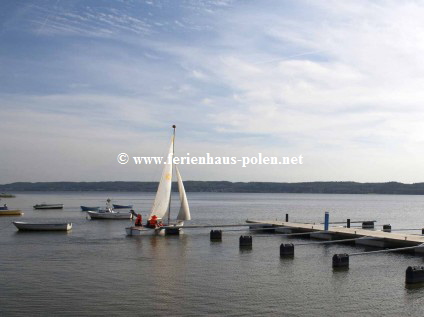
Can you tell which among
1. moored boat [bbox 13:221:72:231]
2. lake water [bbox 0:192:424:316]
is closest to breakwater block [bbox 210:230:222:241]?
lake water [bbox 0:192:424:316]

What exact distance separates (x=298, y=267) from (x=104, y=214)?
1911 inches

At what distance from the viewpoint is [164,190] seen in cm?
4859

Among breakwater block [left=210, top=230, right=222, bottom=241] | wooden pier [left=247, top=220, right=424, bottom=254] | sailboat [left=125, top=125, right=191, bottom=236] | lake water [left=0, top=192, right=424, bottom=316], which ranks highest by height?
sailboat [left=125, top=125, right=191, bottom=236]

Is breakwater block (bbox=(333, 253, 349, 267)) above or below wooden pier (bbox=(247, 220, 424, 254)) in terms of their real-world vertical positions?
below

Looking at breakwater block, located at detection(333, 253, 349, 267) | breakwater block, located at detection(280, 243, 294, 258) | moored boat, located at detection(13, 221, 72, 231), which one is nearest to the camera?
breakwater block, located at detection(333, 253, 349, 267)

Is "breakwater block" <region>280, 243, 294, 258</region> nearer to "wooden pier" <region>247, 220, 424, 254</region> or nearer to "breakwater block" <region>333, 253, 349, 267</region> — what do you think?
"breakwater block" <region>333, 253, 349, 267</region>

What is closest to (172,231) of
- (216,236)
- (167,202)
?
(167,202)

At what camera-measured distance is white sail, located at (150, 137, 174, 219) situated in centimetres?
4843

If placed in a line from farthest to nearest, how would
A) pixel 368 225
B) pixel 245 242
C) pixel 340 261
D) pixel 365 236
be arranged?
pixel 368 225 < pixel 365 236 < pixel 245 242 < pixel 340 261

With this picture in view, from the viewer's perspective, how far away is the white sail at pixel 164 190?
4843 centimetres

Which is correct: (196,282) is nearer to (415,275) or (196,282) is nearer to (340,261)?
(340,261)

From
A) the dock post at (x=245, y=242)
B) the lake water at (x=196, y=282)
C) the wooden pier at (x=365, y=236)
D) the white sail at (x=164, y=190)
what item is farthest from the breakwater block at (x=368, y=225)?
the white sail at (x=164, y=190)

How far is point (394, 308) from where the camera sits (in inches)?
862

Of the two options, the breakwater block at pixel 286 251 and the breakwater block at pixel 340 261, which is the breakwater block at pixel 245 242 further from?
the breakwater block at pixel 340 261
